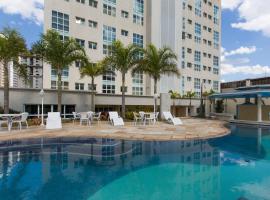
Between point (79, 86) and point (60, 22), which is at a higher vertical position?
point (60, 22)

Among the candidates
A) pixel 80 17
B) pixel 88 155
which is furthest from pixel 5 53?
pixel 80 17

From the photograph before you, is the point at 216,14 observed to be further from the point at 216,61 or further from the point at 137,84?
the point at 137,84

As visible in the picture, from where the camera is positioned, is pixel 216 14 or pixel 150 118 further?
pixel 216 14

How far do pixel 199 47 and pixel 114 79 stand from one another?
22.3 m

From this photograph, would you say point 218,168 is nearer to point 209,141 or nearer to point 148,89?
point 209,141

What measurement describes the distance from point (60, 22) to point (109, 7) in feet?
29.7

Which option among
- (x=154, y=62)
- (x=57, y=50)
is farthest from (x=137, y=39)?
(x=57, y=50)

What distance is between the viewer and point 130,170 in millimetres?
7773

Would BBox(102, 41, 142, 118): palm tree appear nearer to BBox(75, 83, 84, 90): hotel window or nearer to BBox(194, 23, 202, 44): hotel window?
BBox(75, 83, 84, 90): hotel window

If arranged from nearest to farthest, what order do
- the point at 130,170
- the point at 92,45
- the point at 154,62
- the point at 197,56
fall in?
the point at 130,170 → the point at 154,62 → the point at 92,45 → the point at 197,56

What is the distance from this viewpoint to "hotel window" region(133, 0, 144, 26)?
37406mm

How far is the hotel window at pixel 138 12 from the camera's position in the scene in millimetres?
37406

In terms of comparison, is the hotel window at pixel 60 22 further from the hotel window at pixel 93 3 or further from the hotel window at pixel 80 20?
the hotel window at pixel 93 3

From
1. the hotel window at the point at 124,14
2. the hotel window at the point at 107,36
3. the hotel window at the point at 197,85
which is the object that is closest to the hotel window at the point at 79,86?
the hotel window at the point at 107,36
